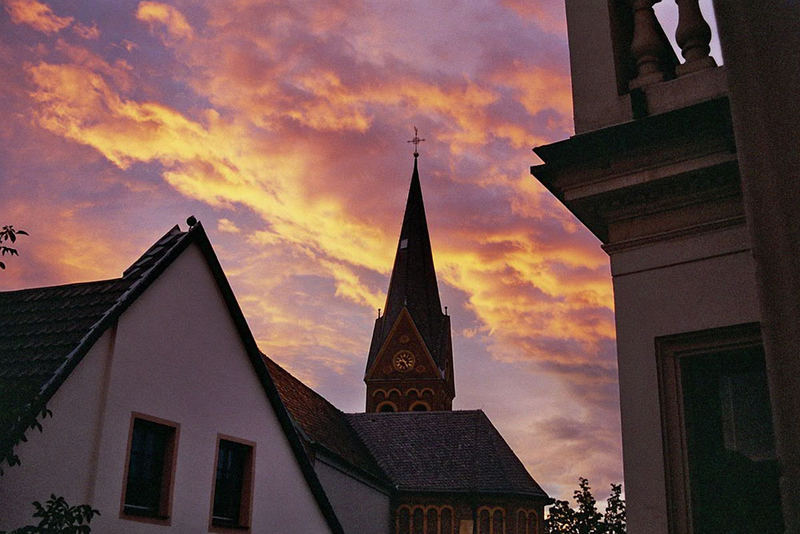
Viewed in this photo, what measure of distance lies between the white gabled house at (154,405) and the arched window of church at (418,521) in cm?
2476

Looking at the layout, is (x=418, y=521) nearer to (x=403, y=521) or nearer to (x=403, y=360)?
(x=403, y=521)

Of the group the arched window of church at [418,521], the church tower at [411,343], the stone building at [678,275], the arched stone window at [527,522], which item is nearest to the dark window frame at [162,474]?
the stone building at [678,275]

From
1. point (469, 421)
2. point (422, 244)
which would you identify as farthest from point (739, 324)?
point (422, 244)

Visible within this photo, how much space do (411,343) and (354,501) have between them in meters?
24.1

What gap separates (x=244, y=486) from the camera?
13.6 m

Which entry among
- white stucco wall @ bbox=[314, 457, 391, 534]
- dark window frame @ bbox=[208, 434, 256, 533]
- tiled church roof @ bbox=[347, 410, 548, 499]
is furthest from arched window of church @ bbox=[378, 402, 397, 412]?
dark window frame @ bbox=[208, 434, 256, 533]

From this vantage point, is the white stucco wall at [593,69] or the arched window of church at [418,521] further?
the arched window of church at [418,521]

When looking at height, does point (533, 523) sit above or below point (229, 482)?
above

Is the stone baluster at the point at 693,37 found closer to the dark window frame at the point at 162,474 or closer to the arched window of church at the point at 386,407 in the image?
the dark window frame at the point at 162,474

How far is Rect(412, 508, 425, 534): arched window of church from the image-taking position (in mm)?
38625

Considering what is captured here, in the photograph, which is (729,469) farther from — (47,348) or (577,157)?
(47,348)

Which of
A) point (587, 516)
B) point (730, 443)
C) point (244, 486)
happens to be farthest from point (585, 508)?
point (730, 443)

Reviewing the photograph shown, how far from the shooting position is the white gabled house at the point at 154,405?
9969 millimetres

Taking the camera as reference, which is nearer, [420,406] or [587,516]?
[587,516]
